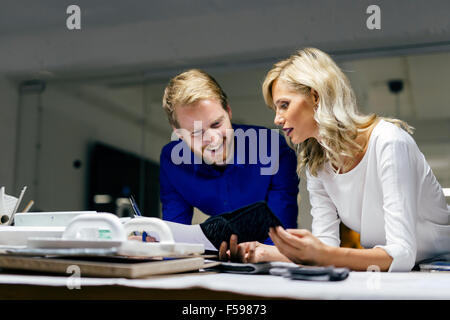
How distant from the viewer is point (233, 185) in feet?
5.37

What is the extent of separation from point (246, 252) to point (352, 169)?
38 cm

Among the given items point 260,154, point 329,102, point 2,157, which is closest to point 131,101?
point 2,157

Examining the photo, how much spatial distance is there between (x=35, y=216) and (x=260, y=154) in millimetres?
845

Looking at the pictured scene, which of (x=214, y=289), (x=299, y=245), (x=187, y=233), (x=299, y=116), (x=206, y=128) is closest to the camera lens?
(x=214, y=289)

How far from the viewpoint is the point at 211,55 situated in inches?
160

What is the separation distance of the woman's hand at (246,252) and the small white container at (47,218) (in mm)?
326

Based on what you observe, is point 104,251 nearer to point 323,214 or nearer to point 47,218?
point 47,218

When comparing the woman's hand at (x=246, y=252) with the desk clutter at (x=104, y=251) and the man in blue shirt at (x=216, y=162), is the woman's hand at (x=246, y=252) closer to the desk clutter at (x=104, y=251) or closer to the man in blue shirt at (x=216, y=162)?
the desk clutter at (x=104, y=251)

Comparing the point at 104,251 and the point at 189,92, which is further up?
the point at 189,92

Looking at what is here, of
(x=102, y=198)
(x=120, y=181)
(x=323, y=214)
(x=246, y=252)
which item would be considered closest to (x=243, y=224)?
(x=246, y=252)

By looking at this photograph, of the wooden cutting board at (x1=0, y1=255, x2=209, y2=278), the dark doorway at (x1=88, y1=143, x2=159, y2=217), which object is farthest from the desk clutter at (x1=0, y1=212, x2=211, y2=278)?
the dark doorway at (x1=88, y1=143, x2=159, y2=217)

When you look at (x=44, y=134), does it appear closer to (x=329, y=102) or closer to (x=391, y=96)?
(x=391, y=96)

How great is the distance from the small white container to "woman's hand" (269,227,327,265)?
418 mm

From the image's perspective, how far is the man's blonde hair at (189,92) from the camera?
1.55 metres
